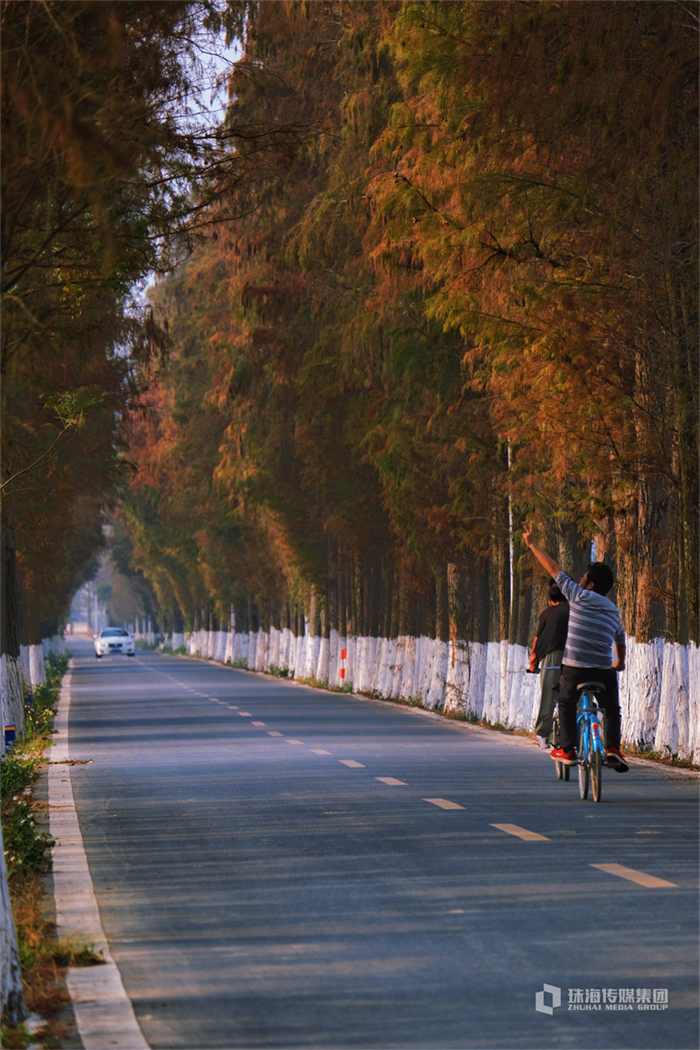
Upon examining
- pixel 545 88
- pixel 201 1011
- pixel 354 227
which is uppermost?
pixel 354 227

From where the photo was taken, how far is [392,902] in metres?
10.2

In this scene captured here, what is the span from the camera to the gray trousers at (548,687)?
19.1m

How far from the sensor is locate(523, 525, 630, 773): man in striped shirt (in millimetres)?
15695

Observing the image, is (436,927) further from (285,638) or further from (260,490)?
(285,638)

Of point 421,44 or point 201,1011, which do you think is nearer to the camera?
point 201,1011

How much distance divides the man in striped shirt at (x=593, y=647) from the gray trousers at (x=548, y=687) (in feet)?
9.81

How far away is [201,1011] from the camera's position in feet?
25.0

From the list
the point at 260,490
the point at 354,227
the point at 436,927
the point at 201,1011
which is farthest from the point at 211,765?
the point at 260,490

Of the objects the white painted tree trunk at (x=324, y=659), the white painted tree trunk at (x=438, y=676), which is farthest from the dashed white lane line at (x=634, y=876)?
the white painted tree trunk at (x=324, y=659)

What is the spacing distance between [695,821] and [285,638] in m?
58.0

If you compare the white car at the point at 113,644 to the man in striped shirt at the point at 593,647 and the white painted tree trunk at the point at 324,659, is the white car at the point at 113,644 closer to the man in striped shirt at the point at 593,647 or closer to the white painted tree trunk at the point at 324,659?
the white painted tree trunk at the point at 324,659

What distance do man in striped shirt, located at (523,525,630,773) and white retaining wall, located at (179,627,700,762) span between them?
450 cm

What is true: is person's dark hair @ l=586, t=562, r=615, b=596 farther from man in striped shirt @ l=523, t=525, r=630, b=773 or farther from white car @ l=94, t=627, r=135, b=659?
white car @ l=94, t=627, r=135, b=659

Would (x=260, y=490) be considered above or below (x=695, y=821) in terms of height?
above
